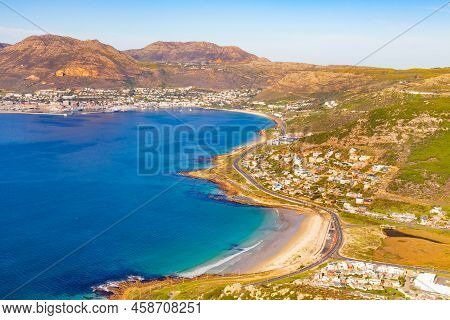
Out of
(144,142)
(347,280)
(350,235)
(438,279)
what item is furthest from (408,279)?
(144,142)

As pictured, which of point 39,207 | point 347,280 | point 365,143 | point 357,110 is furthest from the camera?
point 357,110

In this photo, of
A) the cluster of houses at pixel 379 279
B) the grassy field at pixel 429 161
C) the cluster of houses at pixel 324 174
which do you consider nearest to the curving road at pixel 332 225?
the cluster of houses at pixel 324 174

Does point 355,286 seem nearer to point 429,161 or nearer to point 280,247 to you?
point 280,247

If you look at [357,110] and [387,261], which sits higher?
[357,110]

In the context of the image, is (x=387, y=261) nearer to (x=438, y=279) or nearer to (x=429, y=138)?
(x=438, y=279)

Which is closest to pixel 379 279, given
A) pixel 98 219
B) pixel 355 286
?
pixel 355 286

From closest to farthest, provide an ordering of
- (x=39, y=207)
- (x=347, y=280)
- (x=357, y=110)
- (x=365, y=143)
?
(x=347, y=280)
(x=39, y=207)
(x=365, y=143)
(x=357, y=110)

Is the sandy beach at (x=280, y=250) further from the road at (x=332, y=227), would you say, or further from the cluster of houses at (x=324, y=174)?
the cluster of houses at (x=324, y=174)
